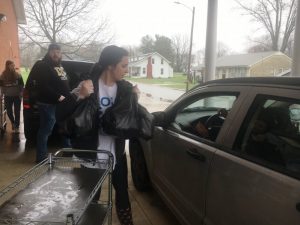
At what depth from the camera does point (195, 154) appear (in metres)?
2.64

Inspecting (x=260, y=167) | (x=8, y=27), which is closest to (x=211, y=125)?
(x=260, y=167)

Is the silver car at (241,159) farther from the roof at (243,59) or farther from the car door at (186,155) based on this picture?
the roof at (243,59)

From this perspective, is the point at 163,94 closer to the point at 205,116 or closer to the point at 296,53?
the point at 296,53

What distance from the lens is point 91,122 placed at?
2605mm

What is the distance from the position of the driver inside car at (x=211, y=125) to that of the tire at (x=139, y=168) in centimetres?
123

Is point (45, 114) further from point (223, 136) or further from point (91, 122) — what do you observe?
point (223, 136)

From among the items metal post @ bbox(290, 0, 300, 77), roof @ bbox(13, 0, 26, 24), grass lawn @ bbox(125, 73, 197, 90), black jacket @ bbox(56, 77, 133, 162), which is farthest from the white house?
black jacket @ bbox(56, 77, 133, 162)

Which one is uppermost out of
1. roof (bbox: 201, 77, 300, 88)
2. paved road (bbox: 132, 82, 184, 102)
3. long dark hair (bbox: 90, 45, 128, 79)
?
long dark hair (bbox: 90, 45, 128, 79)

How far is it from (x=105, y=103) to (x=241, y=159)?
1.14 meters

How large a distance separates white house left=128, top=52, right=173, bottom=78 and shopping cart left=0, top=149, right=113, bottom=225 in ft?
111

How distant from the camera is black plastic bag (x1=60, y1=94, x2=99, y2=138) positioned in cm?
255

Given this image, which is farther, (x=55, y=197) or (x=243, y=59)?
(x=243, y=59)

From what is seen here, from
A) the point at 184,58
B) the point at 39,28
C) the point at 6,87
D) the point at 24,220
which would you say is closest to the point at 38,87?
the point at 6,87

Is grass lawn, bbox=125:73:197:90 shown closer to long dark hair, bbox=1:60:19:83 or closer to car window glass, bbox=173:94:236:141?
long dark hair, bbox=1:60:19:83
